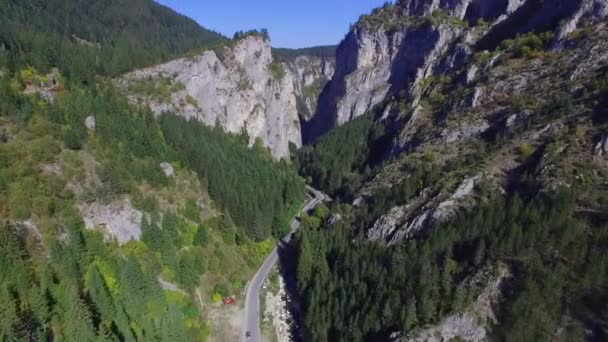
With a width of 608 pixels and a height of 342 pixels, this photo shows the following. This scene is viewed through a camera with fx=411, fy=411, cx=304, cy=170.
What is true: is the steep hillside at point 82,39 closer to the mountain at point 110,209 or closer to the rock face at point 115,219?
the mountain at point 110,209

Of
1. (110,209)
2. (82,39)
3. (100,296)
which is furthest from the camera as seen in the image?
(82,39)

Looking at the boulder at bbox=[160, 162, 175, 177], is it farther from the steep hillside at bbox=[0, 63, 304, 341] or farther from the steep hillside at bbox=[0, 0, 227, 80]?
the steep hillside at bbox=[0, 0, 227, 80]

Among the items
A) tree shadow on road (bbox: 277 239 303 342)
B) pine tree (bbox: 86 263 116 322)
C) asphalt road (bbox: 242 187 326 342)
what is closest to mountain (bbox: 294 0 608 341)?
→ tree shadow on road (bbox: 277 239 303 342)

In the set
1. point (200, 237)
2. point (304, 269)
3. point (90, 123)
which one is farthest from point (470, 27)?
point (90, 123)

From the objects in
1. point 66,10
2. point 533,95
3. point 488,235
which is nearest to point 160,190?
point 488,235

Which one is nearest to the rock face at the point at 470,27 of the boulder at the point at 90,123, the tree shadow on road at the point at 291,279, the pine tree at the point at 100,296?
the tree shadow on road at the point at 291,279

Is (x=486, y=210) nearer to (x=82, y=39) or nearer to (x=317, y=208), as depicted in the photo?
(x=317, y=208)

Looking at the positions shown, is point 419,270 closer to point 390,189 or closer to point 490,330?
point 490,330
